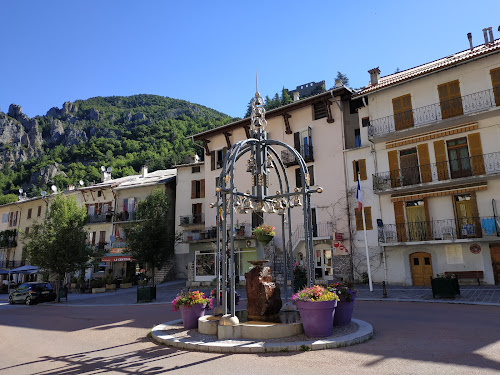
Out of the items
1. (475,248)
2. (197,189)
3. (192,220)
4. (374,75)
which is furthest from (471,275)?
(197,189)

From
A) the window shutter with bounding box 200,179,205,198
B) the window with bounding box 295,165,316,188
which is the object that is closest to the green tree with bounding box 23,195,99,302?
the window shutter with bounding box 200,179,205,198

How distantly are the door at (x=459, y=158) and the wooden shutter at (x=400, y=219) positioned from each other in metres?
3.50

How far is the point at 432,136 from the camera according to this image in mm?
21797

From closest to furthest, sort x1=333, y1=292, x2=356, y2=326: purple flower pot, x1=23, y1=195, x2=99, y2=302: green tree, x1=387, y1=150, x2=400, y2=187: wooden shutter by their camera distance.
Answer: x1=333, y1=292, x2=356, y2=326: purple flower pot, x1=387, y1=150, x2=400, y2=187: wooden shutter, x1=23, y1=195, x2=99, y2=302: green tree

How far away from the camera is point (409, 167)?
74.0 feet

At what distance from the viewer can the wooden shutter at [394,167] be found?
22688mm

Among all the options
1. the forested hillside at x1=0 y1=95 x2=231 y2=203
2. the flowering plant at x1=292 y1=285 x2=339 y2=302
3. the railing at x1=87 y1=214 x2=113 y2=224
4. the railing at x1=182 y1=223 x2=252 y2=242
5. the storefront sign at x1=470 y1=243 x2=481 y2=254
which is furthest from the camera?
the forested hillside at x1=0 y1=95 x2=231 y2=203

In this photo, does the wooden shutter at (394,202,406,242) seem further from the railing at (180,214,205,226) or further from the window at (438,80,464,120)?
the railing at (180,214,205,226)

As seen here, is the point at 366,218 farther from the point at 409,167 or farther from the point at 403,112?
the point at 403,112

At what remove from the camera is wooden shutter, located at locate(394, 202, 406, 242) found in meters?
22.0

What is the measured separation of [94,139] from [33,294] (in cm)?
8278

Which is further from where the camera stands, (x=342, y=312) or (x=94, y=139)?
(x=94, y=139)

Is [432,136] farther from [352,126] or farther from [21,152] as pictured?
[21,152]

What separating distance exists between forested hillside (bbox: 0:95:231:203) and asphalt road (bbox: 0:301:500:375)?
5238cm
